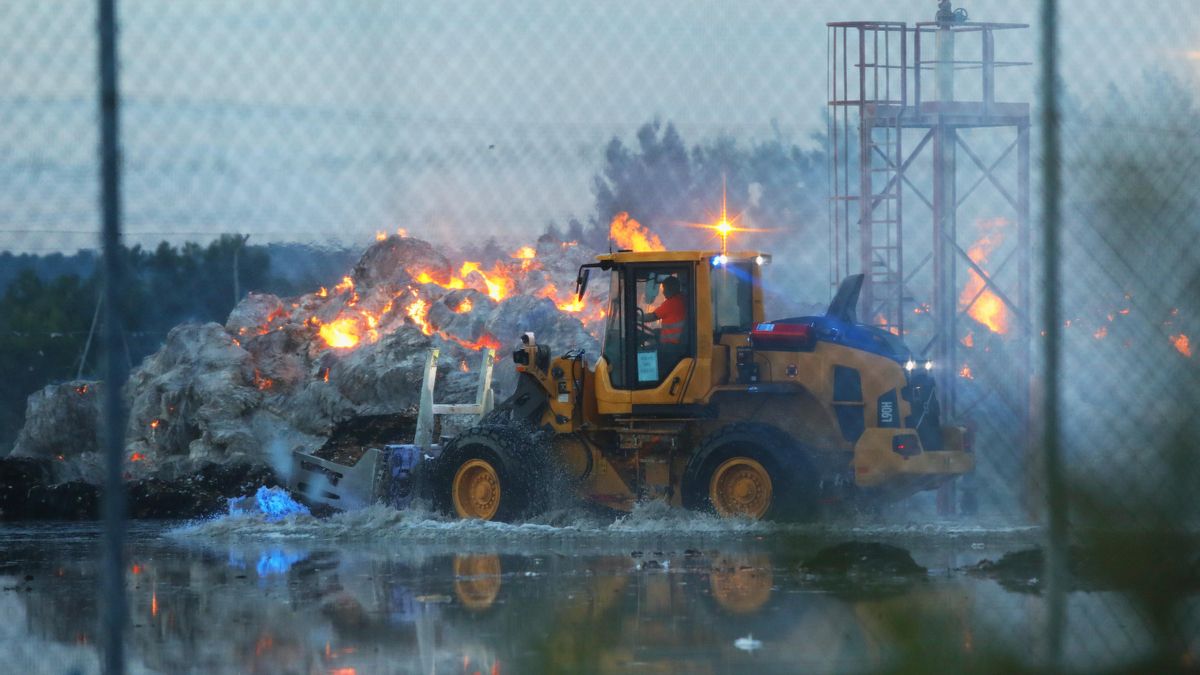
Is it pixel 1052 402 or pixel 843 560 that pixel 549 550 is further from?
pixel 1052 402

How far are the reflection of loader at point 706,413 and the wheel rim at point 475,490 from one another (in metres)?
0.01

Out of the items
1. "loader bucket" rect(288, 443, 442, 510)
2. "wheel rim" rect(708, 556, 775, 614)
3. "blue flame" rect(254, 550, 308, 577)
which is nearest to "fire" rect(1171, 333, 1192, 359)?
"wheel rim" rect(708, 556, 775, 614)

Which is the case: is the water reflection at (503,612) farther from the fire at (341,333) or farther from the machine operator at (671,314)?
the fire at (341,333)

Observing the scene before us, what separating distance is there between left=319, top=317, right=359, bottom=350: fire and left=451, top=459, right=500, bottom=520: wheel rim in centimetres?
974

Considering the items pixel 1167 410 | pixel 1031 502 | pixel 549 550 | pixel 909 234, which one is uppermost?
pixel 909 234

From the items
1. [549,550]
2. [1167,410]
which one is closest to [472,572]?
[549,550]

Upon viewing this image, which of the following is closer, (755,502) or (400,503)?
(755,502)

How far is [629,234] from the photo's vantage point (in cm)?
1684

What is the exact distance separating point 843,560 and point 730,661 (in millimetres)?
3191

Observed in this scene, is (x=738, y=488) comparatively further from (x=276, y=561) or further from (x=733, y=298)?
(x=276, y=561)

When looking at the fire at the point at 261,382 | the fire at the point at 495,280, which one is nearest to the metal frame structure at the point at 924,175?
the fire at the point at 495,280

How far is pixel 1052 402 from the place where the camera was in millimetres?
5844

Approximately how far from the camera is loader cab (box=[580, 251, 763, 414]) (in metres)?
15.3

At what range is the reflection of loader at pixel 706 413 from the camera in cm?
1479
